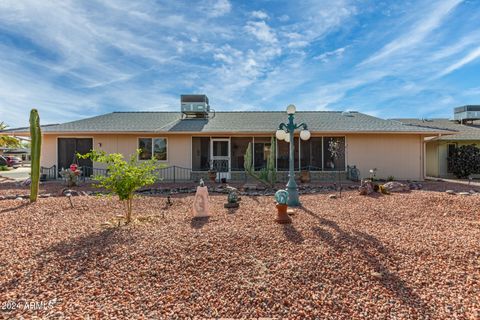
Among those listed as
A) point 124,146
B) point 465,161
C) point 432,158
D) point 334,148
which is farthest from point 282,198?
point 432,158

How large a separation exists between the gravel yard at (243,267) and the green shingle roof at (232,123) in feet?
26.5

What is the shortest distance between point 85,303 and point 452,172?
19.7 meters

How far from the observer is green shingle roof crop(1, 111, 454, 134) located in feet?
43.5

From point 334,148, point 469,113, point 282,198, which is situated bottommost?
point 282,198

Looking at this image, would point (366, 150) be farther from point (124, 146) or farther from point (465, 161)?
point (124, 146)

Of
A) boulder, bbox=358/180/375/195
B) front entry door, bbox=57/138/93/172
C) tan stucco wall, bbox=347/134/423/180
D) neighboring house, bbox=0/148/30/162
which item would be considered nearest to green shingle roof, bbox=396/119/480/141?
tan stucco wall, bbox=347/134/423/180

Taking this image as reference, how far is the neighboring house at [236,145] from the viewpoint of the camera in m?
13.4

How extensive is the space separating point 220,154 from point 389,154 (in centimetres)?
897

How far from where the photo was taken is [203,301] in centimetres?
277

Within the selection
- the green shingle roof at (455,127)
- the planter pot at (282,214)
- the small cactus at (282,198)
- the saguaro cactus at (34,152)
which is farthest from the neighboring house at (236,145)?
the planter pot at (282,214)

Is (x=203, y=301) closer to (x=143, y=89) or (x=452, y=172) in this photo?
(x=143, y=89)

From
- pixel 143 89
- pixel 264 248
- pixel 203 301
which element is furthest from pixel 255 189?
pixel 143 89

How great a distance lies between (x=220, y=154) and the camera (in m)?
14.2

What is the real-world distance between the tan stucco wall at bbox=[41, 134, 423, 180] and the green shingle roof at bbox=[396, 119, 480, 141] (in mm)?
2205
